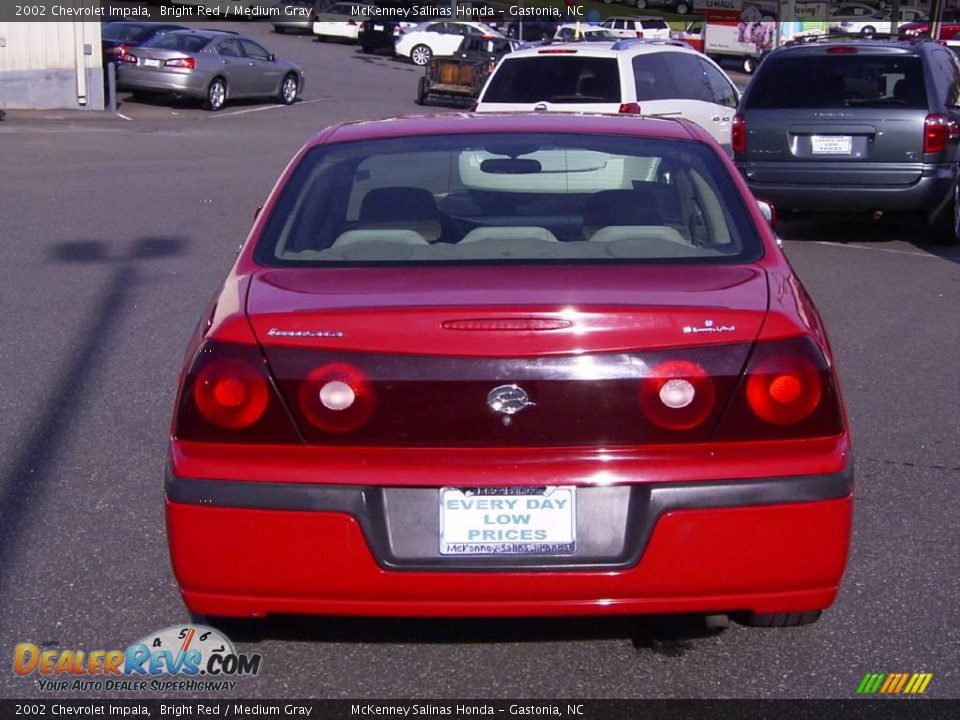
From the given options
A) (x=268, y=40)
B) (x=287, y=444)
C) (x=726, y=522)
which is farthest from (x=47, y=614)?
(x=268, y=40)

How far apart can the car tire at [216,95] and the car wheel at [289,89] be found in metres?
1.98

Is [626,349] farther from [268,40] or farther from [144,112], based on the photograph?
[268,40]

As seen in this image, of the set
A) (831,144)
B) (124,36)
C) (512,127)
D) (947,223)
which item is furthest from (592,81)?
(124,36)

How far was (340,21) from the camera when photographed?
165ft

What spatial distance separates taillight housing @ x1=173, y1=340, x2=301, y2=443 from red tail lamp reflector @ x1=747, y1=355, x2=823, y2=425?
1.19 meters

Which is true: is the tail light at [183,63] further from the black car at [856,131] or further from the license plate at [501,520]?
the license plate at [501,520]

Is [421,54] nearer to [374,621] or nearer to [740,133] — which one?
[740,133]

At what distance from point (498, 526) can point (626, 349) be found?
552 mm

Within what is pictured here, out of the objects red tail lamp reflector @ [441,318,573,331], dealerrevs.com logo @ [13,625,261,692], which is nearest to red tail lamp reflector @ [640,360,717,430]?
red tail lamp reflector @ [441,318,573,331]

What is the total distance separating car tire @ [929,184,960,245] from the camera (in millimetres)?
11742

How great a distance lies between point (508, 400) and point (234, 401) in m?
0.71

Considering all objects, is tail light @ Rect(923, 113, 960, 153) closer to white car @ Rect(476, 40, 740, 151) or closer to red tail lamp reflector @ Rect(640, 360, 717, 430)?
white car @ Rect(476, 40, 740, 151)

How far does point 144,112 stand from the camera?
26516mm

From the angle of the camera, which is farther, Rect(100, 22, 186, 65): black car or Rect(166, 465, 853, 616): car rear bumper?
Rect(100, 22, 186, 65): black car
